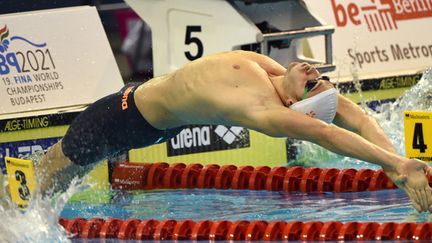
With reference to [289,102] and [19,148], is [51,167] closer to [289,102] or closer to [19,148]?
[19,148]

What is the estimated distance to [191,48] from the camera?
7.98m

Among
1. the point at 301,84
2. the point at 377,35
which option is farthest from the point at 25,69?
the point at 377,35

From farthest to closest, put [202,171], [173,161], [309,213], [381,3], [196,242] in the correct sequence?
[381,3], [173,161], [202,171], [309,213], [196,242]

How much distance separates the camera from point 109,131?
5.90m

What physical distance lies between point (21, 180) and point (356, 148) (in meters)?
2.24

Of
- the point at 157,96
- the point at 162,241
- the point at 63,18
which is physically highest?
the point at 63,18

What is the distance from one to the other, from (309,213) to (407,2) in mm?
3667

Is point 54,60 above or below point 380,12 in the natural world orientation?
below

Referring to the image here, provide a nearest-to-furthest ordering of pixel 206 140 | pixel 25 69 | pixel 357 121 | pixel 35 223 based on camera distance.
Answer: pixel 357 121
pixel 35 223
pixel 25 69
pixel 206 140

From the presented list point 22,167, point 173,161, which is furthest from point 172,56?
point 22,167

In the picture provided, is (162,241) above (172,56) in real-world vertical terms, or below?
below

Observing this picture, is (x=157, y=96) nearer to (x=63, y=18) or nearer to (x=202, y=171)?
(x=202, y=171)

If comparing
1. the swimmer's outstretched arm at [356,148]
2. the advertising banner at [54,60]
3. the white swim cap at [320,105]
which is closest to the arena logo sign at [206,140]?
the advertising banner at [54,60]

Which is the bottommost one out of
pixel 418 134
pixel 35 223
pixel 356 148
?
pixel 35 223
